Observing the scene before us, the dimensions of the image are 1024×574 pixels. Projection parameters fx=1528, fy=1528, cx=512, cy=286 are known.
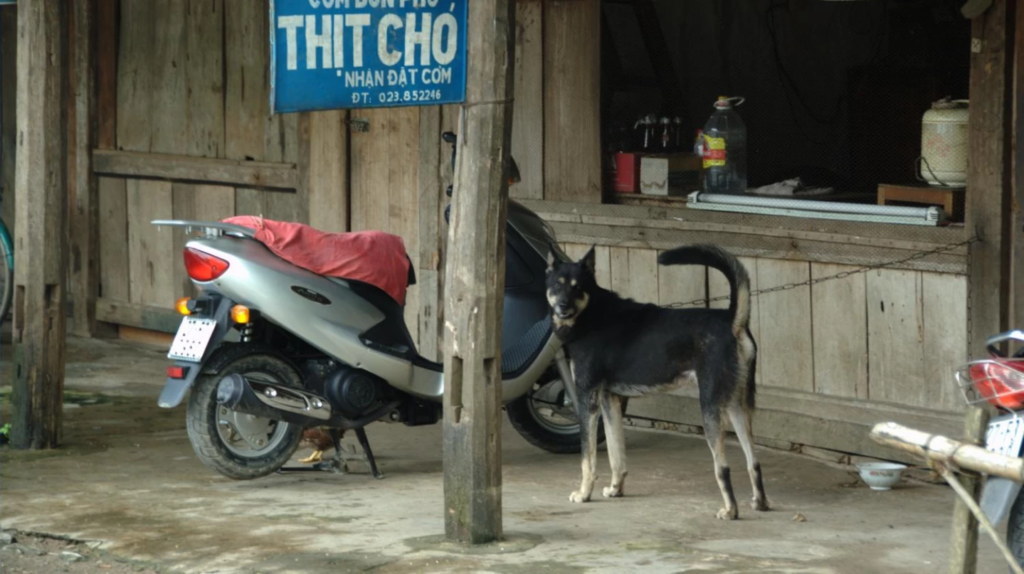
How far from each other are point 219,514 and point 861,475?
305 cm

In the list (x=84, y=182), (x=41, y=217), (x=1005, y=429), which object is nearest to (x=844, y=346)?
(x=1005, y=429)

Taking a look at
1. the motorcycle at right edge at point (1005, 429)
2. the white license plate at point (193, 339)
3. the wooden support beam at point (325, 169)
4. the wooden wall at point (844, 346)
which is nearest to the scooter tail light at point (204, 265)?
the white license plate at point (193, 339)

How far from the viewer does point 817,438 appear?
26.1 feet

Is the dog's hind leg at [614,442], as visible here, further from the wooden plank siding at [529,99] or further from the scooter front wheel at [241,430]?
the wooden plank siding at [529,99]

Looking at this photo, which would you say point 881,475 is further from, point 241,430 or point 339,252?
point 241,430

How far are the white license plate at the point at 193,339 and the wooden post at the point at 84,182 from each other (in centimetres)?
498

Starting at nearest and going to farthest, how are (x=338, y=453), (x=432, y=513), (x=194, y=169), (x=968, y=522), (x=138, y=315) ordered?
(x=968, y=522) < (x=432, y=513) < (x=338, y=453) < (x=194, y=169) < (x=138, y=315)

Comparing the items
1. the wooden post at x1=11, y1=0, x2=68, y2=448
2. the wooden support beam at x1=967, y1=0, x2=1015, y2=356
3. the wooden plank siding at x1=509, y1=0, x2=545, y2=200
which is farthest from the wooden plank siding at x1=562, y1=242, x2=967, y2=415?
the wooden post at x1=11, y1=0, x2=68, y2=448

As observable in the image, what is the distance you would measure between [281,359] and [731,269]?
218 cm

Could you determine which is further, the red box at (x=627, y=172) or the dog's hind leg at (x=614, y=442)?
the red box at (x=627, y=172)

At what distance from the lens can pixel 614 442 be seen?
281 inches

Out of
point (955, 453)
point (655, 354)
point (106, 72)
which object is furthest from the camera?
point (106, 72)

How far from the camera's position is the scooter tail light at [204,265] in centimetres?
703

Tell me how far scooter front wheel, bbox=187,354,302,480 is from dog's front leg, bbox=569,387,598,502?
136 centimetres
